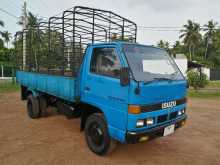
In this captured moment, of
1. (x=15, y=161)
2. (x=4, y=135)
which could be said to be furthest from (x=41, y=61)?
(x=15, y=161)

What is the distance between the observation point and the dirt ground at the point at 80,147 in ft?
12.7

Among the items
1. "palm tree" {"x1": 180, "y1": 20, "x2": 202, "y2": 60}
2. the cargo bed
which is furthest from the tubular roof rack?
"palm tree" {"x1": 180, "y1": 20, "x2": 202, "y2": 60}

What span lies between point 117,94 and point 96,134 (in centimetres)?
110

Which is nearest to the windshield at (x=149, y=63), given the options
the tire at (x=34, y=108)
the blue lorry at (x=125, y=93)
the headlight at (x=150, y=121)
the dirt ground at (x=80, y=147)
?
the blue lorry at (x=125, y=93)

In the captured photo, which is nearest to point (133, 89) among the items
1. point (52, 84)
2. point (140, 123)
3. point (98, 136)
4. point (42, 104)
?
point (140, 123)

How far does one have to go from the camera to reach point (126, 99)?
11.0 feet

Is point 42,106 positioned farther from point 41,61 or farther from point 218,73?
point 218,73

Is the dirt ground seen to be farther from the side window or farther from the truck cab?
the side window

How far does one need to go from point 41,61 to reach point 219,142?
5.45 meters

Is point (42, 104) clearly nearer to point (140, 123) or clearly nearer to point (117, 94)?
point (117, 94)

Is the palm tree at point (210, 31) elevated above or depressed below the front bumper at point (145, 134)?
above

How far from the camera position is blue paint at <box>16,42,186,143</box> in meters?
3.33

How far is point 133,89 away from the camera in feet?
10.6

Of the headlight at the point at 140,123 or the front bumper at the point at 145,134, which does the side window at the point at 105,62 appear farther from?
the front bumper at the point at 145,134
